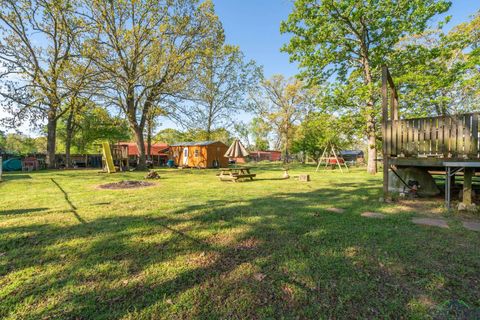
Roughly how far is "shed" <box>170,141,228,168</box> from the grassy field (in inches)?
691

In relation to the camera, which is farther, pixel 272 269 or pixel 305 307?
pixel 272 269

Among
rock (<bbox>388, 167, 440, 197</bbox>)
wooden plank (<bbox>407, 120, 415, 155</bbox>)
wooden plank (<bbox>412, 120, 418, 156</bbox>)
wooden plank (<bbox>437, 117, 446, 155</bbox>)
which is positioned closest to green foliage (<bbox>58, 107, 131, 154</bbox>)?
rock (<bbox>388, 167, 440, 197</bbox>)

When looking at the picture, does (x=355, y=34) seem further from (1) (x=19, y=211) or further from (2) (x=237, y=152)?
(1) (x=19, y=211)

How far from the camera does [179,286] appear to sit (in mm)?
2213

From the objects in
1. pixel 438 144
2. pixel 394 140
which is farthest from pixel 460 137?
pixel 394 140

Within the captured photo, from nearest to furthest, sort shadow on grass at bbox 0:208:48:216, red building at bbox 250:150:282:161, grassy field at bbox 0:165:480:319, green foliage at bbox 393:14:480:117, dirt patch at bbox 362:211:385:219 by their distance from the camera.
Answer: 1. grassy field at bbox 0:165:480:319
2. dirt patch at bbox 362:211:385:219
3. shadow on grass at bbox 0:208:48:216
4. green foliage at bbox 393:14:480:117
5. red building at bbox 250:150:282:161

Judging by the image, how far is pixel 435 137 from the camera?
5.43 metres

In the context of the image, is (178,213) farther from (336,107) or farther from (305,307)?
(336,107)

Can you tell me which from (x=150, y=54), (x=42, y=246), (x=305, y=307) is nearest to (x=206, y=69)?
(x=150, y=54)

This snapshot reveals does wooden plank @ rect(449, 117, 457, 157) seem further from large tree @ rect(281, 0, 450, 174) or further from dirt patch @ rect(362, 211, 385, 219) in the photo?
large tree @ rect(281, 0, 450, 174)

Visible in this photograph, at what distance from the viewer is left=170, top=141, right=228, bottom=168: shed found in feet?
72.9

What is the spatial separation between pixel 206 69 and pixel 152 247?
16804 millimetres

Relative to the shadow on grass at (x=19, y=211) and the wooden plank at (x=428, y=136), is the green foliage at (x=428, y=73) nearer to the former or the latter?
the wooden plank at (x=428, y=136)

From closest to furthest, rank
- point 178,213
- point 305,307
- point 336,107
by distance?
point 305,307, point 178,213, point 336,107
